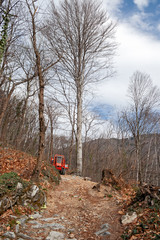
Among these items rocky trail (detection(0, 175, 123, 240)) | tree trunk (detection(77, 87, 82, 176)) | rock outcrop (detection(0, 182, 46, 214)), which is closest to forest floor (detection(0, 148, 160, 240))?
rocky trail (detection(0, 175, 123, 240))

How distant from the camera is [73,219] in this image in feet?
15.6

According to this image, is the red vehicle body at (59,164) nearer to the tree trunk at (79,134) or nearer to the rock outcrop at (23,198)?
the tree trunk at (79,134)

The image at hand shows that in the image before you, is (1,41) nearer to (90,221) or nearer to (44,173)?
(44,173)

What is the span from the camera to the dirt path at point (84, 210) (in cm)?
405

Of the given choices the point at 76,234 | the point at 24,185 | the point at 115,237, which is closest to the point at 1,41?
the point at 24,185

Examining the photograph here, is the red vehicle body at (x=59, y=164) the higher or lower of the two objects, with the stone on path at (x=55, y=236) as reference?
higher

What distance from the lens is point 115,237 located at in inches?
145

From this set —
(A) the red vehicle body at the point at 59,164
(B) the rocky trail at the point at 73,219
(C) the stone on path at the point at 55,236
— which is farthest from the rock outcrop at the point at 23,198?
(A) the red vehicle body at the point at 59,164

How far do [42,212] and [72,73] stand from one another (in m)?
9.61

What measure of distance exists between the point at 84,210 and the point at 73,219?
31.0 inches

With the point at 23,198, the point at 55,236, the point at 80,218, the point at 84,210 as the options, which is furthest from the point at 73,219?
the point at 23,198

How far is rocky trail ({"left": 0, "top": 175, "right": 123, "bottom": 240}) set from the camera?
12.2 ft

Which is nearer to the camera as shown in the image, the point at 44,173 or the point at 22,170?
the point at 22,170

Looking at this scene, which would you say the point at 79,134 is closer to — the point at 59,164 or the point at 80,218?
the point at 59,164
